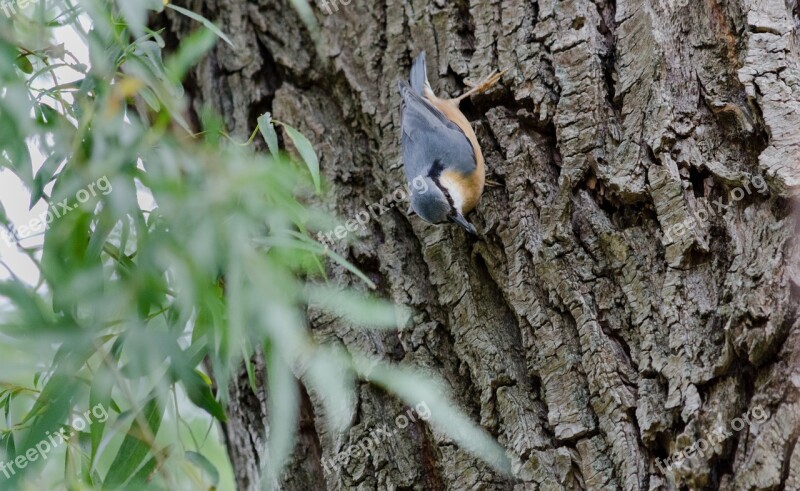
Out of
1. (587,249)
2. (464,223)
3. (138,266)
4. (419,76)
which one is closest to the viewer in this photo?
(138,266)

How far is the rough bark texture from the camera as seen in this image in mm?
1715

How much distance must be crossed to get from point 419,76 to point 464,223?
0.57m

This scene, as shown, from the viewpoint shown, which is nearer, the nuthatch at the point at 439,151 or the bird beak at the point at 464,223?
the bird beak at the point at 464,223

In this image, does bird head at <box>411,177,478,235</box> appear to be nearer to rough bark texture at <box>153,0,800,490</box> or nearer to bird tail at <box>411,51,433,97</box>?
rough bark texture at <box>153,0,800,490</box>

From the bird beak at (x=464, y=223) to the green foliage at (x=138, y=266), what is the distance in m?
0.46

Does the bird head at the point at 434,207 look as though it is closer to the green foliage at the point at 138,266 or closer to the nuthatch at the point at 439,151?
the nuthatch at the point at 439,151

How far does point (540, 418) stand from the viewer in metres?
1.89

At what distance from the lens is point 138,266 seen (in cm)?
167

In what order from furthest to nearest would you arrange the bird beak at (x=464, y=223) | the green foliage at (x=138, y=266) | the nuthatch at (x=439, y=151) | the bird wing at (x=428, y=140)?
the bird wing at (x=428, y=140) < the nuthatch at (x=439, y=151) < the bird beak at (x=464, y=223) < the green foliage at (x=138, y=266)

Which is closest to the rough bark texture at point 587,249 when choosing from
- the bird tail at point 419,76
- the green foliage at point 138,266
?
the bird tail at point 419,76

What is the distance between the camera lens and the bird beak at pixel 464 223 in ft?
7.48

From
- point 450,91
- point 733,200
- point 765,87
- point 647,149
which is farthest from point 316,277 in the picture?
point 765,87

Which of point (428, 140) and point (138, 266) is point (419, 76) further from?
point (138, 266)

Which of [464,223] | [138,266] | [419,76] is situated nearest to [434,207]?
[464,223]
